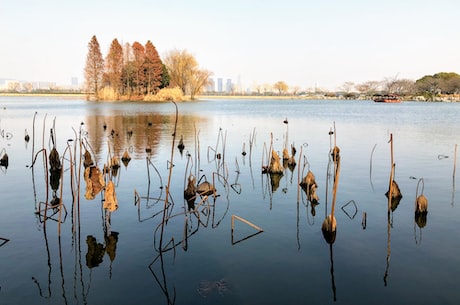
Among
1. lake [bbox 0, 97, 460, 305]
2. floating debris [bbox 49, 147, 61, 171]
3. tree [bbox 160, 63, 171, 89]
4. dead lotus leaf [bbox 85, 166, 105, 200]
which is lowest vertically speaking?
lake [bbox 0, 97, 460, 305]

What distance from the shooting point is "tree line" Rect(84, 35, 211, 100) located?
85.4m

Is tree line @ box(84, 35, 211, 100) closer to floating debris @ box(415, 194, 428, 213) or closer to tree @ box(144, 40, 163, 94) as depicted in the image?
tree @ box(144, 40, 163, 94)

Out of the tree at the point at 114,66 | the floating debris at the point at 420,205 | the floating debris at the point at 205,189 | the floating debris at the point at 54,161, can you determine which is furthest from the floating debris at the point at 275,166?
the tree at the point at 114,66

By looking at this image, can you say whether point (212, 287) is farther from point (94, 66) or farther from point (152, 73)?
point (94, 66)

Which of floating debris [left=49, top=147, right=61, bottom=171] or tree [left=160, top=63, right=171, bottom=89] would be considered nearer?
floating debris [left=49, top=147, right=61, bottom=171]

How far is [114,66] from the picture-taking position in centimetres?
8788

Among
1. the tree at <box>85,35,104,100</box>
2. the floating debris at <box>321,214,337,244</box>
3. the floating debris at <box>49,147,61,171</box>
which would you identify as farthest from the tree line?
the floating debris at <box>321,214,337,244</box>

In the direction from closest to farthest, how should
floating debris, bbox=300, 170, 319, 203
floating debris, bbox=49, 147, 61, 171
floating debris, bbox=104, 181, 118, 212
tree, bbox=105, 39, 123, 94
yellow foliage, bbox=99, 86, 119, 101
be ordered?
floating debris, bbox=104, 181, 118, 212, floating debris, bbox=300, 170, 319, 203, floating debris, bbox=49, 147, 61, 171, yellow foliage, bbox=99, 86, 119, 101, tree, bbox=105, 39, 123, 94

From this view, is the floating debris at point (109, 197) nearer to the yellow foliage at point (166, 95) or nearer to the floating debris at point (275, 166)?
the floating debris at point (275, 166)

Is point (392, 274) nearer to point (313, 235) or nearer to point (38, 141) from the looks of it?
point (313, 235)

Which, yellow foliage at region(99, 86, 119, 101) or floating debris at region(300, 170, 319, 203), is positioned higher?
yellow foliage at region(99, 86, 119, 101)

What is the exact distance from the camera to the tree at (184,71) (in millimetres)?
95562

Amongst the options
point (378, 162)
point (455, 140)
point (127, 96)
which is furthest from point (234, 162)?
point (127, 96)

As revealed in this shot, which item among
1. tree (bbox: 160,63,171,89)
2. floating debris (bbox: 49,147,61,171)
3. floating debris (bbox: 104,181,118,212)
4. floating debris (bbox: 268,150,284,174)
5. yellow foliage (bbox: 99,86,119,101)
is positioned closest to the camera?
floating debris (bbox: 104,181,118,212)
